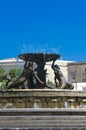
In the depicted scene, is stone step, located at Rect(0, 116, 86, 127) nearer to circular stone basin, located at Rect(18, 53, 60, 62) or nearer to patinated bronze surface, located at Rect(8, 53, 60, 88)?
patinated bronze surface, located at Rect(8, 53, 60, 88)

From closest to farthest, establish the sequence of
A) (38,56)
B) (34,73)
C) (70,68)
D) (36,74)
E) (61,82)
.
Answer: (34,73)
(61,82)
(36,74)
(38,56)
(70,68)

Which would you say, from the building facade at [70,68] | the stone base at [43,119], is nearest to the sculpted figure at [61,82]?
the stone base at [43,119]

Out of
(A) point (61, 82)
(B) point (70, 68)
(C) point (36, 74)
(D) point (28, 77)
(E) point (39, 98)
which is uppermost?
(B) point (70, 68)

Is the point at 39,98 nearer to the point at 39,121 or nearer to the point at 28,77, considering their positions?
the point at 28,77

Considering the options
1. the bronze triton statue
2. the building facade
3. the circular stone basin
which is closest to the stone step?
the bronze triton statue

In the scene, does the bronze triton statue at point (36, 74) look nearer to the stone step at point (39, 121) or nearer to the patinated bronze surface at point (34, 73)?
the patinated bronze surface at point (34, 73)

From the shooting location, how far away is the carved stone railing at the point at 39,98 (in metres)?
21.8

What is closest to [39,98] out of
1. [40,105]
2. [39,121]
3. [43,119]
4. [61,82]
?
[40,105]

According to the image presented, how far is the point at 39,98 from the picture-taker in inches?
860

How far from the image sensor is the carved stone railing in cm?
2181

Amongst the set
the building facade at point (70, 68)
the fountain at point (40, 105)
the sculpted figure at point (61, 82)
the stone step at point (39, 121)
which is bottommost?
the stone step at point (39, 121)

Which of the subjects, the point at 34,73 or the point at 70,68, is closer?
the point at 34,73

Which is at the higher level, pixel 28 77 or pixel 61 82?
pixel 28 77

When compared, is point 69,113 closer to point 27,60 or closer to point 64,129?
point 64,129
